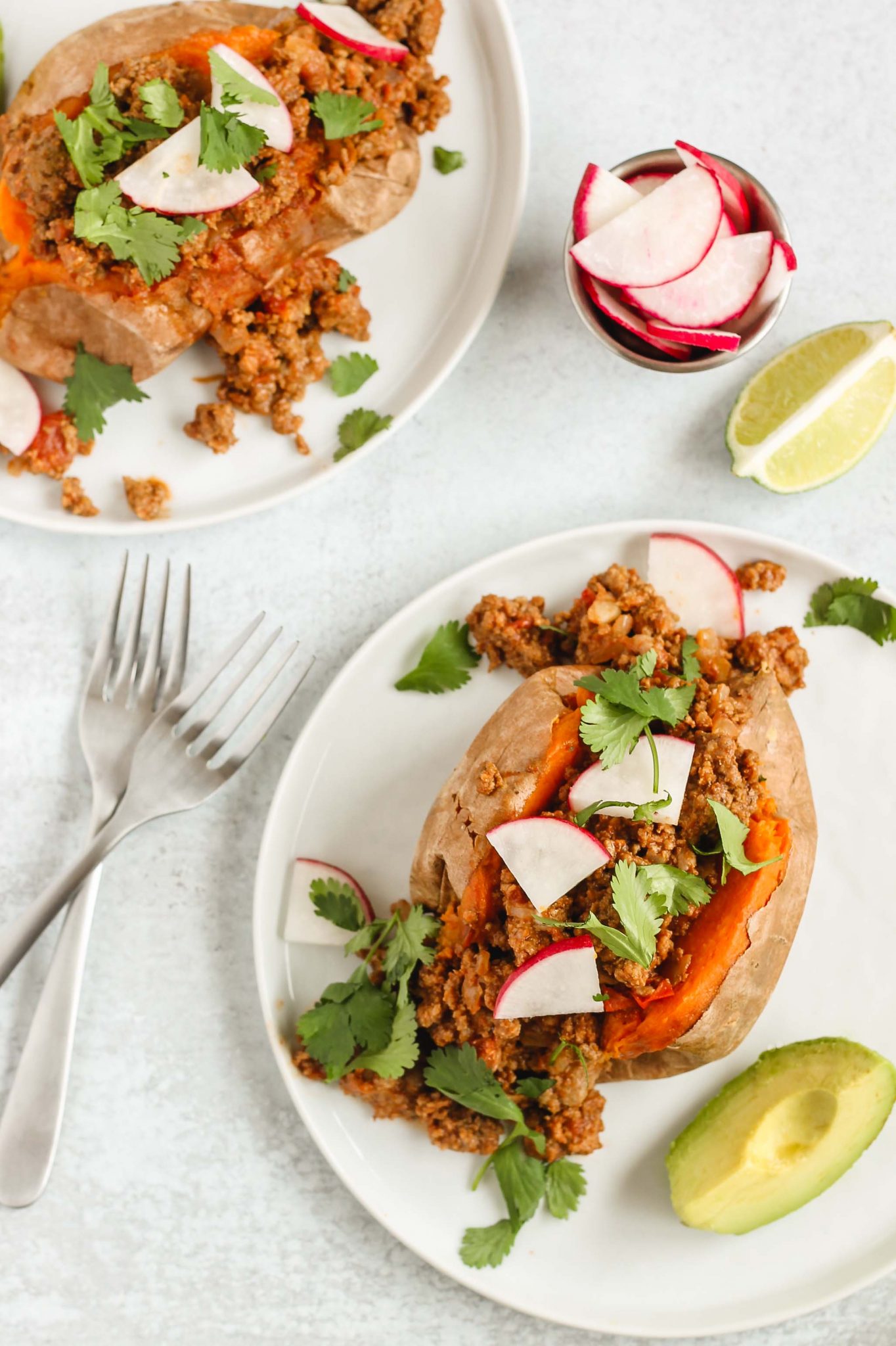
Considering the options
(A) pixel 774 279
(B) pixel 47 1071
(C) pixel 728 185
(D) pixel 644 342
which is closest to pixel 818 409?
(A) pixel 774 279

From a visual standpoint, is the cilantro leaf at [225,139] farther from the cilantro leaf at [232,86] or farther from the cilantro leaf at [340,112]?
the cilantro leaf at [340,112]

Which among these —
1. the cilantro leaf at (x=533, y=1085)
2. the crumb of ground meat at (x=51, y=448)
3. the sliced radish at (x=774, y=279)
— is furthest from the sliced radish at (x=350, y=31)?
the cilantro leaf at (x=533, y=1085)

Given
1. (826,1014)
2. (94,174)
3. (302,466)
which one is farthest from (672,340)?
(826,1014)

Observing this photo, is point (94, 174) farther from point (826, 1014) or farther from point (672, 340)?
point (826, 1014)

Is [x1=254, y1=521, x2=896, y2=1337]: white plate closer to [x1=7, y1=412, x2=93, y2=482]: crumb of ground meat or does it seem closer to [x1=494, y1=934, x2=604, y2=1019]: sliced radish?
[x1=494, y1=934, x2=604, y2=1019]: sliced radish

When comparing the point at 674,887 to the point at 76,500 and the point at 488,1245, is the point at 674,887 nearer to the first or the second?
the point at 488,1245
